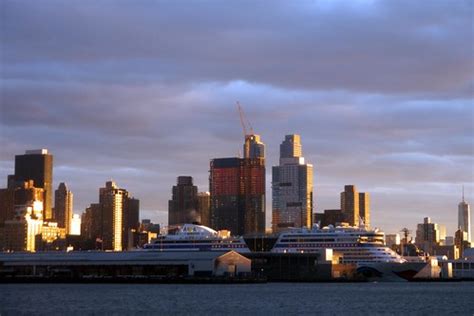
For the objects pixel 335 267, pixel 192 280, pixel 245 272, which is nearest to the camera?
pixel 192 280

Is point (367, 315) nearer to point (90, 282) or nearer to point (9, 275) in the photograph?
point (90, 282)

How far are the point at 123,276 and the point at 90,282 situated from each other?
8583 mm

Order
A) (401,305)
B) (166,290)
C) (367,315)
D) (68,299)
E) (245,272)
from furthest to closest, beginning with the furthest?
(245,272), (166,290), (68,299), (401,305), (367,315)

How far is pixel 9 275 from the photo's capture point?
188 metres

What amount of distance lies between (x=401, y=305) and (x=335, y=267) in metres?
78.8

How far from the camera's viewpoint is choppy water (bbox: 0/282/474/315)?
4016 inches

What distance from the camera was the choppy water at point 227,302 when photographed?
4016 inches

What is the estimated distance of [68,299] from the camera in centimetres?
12144

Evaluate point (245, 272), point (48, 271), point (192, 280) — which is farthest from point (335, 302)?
point (48, 271)

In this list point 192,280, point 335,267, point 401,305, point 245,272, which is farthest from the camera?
point 335,267

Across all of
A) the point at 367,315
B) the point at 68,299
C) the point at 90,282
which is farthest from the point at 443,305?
the point at 90,282

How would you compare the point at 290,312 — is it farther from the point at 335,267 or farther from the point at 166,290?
the point at 335,267

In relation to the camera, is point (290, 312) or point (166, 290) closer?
point (290, 312)

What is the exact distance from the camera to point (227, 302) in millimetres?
115125
